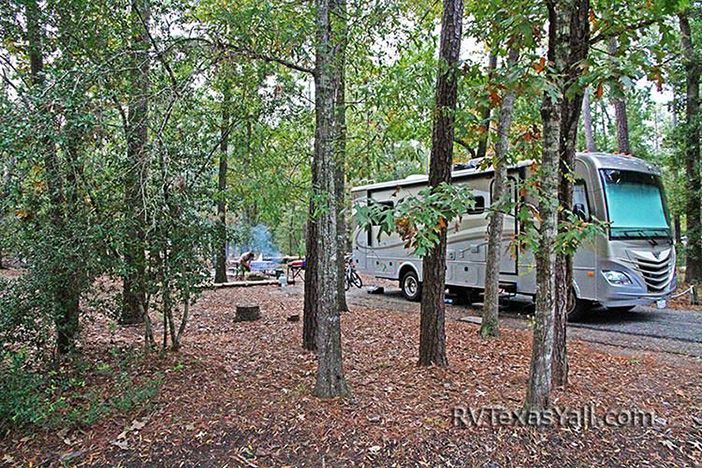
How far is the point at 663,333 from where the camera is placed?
20.9 feet

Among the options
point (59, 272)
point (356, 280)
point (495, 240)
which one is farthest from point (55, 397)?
point (356, 280)

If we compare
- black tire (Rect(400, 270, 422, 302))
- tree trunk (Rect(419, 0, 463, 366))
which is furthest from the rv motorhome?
black tire (Rect(400, 270, 422, 302))

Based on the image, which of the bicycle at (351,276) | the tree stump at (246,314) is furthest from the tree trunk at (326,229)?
the bicycle at (351,276)

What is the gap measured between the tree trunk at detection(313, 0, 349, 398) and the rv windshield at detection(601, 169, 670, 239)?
5.18 metres

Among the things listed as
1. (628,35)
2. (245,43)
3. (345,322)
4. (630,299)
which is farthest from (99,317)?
(630,299)

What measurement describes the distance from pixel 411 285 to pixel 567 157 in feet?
22.7

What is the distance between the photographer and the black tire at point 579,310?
7.35m

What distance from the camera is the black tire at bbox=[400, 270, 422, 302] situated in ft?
32.8

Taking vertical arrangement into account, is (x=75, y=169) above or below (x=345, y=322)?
above

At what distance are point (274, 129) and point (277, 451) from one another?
3080mm

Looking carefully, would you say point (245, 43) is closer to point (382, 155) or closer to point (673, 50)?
point (382, 155)

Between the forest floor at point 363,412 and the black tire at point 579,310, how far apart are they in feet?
7.53

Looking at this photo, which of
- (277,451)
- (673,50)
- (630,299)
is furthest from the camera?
(630,299)

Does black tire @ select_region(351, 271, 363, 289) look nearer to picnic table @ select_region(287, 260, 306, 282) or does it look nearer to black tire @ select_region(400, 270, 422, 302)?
picnic table @ select_region(287, 260, 306, 282)
